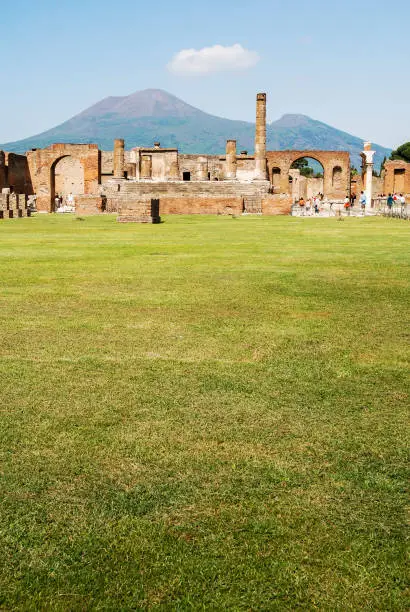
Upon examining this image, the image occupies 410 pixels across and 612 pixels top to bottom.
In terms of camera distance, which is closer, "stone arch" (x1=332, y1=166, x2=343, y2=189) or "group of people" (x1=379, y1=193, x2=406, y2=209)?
"group of people" (x1=379, y1=193, x2=406, y2=209)

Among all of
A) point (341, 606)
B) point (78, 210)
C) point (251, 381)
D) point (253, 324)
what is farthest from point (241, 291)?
point (78, 210)

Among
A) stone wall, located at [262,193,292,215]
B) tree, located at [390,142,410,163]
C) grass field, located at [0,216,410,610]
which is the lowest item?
grass field, located at [0,216,410,610]

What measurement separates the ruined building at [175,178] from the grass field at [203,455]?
1873 centimetres

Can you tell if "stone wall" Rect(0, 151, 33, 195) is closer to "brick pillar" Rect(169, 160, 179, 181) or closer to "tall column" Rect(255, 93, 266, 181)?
"brick pillar" Rect(169, 160, 179, 181)

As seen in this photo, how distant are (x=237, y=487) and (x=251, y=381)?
4.68 feet

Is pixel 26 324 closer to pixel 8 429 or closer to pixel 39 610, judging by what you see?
pixel 8 429

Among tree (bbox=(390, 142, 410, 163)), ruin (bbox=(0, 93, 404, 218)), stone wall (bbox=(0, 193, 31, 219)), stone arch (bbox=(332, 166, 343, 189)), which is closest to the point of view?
stone wall (bbox=(0, 193, 31, 219))

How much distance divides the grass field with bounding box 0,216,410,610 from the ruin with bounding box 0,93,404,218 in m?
18.3

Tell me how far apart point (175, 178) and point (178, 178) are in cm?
116

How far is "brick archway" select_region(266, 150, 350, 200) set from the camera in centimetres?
5812

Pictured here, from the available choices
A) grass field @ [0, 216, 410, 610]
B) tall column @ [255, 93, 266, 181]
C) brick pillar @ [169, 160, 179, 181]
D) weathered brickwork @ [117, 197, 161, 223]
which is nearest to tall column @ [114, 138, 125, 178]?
brick pillar @ [169, 160, 179, 181]

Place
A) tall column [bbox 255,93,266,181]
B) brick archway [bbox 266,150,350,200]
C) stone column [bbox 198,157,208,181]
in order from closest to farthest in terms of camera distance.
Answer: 1. tall column [bbox 255,93,266,181]
2. stone column [bbox 198,157,208,181]
3. brick archway [bbox 266,150,350,200]

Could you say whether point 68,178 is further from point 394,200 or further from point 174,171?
point 394,200

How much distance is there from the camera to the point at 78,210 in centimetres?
3484
